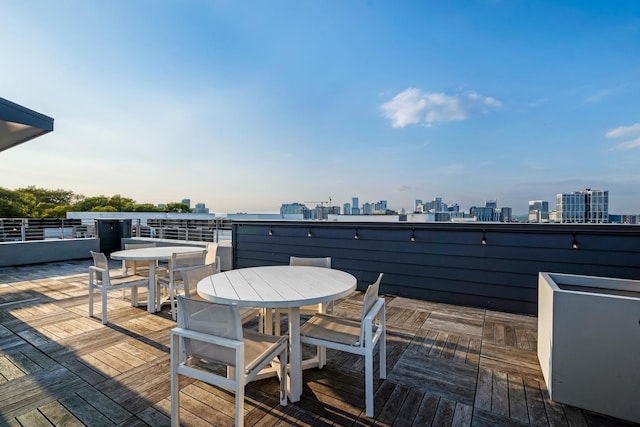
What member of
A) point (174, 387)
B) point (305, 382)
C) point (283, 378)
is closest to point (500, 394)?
point (305, 382)

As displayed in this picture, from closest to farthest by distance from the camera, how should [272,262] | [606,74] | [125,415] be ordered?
[125,415] < [606,74] < [272,262]

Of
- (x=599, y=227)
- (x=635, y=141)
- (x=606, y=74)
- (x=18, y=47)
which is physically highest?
(x=18, y=47)

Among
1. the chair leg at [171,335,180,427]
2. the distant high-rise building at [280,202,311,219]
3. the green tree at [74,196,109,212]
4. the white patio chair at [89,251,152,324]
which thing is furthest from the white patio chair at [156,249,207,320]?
the green tree at [74,196,109,212]

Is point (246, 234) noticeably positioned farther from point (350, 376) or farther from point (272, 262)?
point (350, 376)

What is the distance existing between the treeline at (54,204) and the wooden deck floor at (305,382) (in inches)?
1185

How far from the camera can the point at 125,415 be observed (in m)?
1.59

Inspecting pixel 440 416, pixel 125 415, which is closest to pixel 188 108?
pixel 125 415

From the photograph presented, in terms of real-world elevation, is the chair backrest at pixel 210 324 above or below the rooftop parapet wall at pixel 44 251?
above

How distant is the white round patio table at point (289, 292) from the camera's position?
5.22ft

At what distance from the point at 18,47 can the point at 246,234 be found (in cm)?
497

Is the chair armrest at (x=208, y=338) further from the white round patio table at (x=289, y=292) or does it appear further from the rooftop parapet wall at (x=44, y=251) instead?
the rooftop parapet wall at (x=44, y=251)

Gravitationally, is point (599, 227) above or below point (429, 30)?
below

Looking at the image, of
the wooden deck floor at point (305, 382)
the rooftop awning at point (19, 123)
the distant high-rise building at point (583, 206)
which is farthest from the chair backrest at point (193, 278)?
the distant high-rise building at point (583, 206)

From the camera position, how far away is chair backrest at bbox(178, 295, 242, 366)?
1315 mm
